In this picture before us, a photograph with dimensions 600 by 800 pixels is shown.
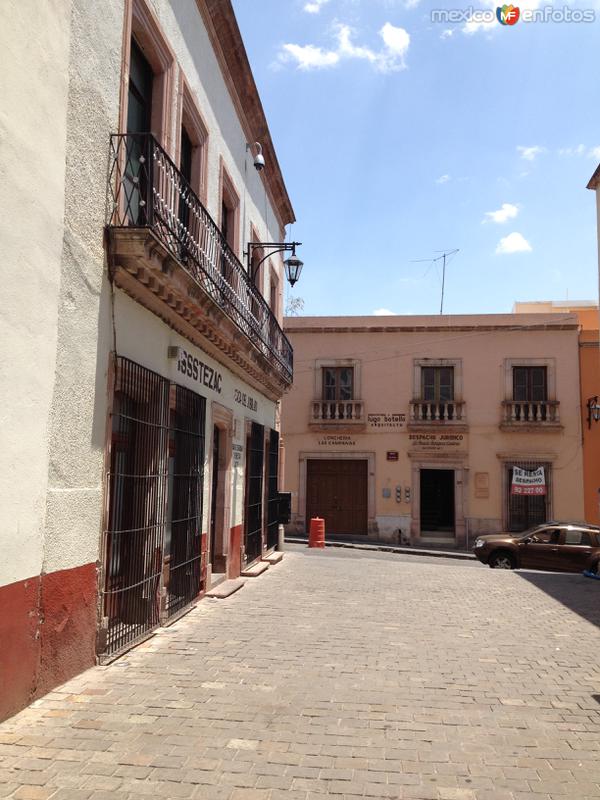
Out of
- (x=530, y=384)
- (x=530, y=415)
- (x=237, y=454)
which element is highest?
(x=530, y=384)

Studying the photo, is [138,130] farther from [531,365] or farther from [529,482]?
[531,365]

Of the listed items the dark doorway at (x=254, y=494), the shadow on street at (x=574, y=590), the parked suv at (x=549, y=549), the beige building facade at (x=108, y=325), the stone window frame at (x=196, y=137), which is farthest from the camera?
the parked suv at (x=549, y=549)

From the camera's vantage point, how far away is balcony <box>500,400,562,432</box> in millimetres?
25391

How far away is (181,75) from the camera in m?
9.22

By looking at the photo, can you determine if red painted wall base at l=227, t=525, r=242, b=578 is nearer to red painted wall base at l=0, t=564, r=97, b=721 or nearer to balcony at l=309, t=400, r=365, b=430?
red painted wall base at l=0, t=564, r=97, b=721

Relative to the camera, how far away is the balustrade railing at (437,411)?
2589 cm

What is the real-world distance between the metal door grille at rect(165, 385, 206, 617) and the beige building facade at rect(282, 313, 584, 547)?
16.7m

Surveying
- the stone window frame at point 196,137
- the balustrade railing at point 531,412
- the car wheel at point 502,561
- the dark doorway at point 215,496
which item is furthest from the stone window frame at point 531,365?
the stone window frame at point 196,137

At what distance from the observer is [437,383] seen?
26.6 metres

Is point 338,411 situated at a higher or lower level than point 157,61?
lower

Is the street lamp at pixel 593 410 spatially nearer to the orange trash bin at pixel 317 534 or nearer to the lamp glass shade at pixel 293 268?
the orange trash bin at pixel 317 534

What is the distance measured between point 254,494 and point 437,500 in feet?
49.6

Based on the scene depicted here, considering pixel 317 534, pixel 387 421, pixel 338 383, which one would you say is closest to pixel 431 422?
pixel 387 421

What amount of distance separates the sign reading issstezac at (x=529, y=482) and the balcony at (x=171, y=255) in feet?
51.5
